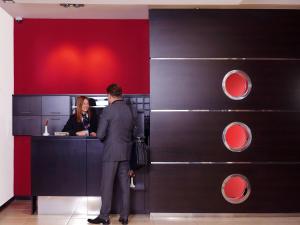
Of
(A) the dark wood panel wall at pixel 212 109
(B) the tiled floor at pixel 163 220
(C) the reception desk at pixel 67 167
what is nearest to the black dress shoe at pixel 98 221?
(B) the tiled floor at pixel 163 220

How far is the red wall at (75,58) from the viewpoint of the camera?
21.2ft

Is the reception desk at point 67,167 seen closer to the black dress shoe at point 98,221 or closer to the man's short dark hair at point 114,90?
the black dress shoe at point 98,221

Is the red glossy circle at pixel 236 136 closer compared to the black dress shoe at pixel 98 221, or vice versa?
the black dress shoe at pixel 98 221

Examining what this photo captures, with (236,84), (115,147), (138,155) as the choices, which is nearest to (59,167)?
(115,147)

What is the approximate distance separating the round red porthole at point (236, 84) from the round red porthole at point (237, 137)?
36 centimetres

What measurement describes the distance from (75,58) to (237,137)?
278cm

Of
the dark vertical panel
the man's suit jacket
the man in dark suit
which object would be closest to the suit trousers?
the man in dark suit

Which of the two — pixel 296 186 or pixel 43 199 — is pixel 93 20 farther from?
pixel 296 186

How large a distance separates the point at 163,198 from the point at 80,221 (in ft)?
3.40

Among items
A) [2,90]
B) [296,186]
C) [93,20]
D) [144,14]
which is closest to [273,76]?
[296,186]

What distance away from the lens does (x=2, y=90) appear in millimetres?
5895

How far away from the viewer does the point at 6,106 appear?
19.8 feet

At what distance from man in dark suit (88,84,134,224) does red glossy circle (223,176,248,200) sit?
1.30 m

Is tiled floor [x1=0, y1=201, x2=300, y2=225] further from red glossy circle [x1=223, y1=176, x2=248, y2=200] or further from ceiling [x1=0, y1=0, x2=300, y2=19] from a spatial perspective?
ceiling [x1=0, y1=0, x2=300, y2=19]
